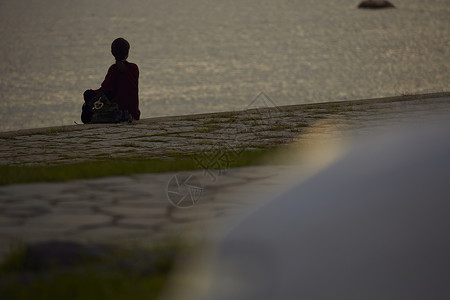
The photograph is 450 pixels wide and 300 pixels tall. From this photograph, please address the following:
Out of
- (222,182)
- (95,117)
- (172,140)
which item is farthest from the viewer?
(95,117)

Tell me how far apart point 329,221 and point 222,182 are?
292 cm

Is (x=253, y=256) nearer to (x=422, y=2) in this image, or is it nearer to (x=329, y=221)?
(x=329, y=221)

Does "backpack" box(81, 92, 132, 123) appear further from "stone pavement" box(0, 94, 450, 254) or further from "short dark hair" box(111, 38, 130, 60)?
"short dark hair" box(111, 38, 130, 60)

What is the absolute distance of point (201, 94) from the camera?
86.5ft

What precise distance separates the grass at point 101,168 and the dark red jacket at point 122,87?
3.34 metres

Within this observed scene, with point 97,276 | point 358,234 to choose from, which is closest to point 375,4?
point 97,276

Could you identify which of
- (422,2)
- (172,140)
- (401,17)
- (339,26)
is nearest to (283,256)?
(172,140)

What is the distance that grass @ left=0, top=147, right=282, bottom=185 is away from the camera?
20.1 ft

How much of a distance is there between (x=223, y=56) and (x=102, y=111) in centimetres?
3232

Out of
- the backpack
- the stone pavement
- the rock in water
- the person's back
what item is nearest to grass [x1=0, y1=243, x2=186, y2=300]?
the stone pavement

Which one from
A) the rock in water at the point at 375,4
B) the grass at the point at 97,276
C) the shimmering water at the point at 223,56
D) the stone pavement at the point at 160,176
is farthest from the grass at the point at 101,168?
the rock in water at the point at 375,4

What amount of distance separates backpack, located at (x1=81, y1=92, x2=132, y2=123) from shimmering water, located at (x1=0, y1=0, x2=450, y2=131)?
11658 millimetres

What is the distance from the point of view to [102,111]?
10078mm

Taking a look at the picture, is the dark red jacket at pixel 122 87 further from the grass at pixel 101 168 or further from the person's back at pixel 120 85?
the grass at pixel 101 168
